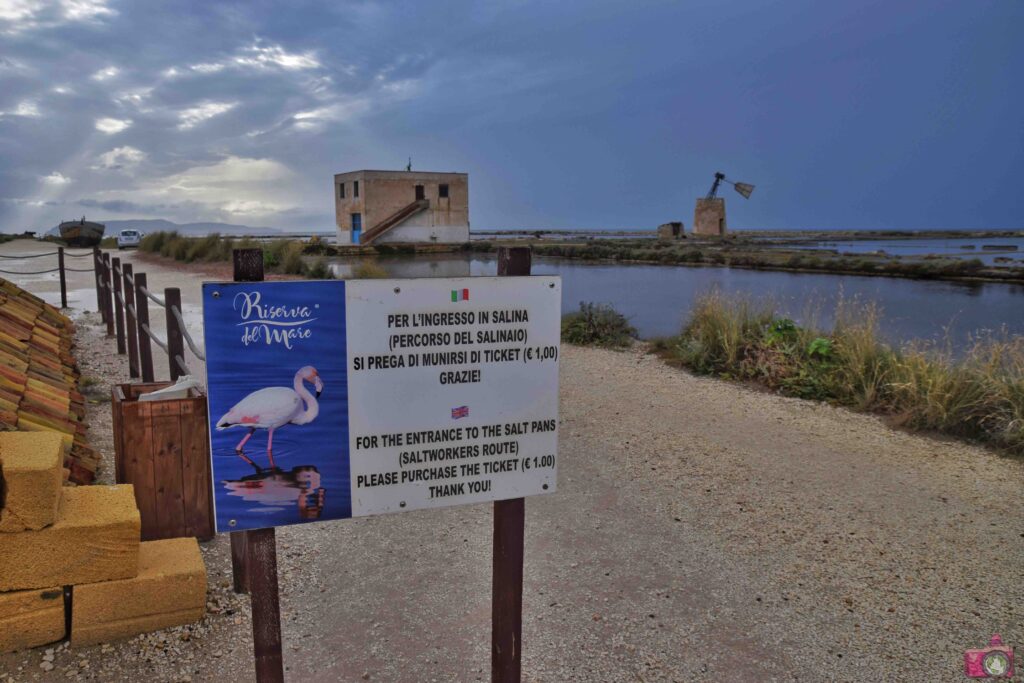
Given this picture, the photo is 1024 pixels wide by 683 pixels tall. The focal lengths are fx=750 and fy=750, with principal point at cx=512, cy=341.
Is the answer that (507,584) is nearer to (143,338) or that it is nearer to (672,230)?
(143,338)

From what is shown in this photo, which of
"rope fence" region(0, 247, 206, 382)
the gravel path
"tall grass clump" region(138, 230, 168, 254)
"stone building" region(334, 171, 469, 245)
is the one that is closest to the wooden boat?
"tall grass clump" region(138, 230, 168, 254)

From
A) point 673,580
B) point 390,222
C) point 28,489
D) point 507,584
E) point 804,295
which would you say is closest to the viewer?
point 507,584

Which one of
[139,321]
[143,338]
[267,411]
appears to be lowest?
[143,338]

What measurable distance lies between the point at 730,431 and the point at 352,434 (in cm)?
555

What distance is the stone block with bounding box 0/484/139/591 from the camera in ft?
→ 9.89

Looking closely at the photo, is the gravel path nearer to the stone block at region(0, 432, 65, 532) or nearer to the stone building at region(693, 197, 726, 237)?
the stone block at region(0, 432, 65, 532)

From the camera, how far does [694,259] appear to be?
38750mm

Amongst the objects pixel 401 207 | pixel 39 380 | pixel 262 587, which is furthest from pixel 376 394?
pixel 401 207

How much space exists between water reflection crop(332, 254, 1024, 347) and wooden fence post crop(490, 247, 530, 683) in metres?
7.55

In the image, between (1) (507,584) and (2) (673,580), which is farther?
(2) (673,580)

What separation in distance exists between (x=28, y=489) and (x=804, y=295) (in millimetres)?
12857

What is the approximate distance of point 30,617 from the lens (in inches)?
122

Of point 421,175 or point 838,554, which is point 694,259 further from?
point 838,554

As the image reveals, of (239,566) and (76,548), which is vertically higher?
(76,548)
